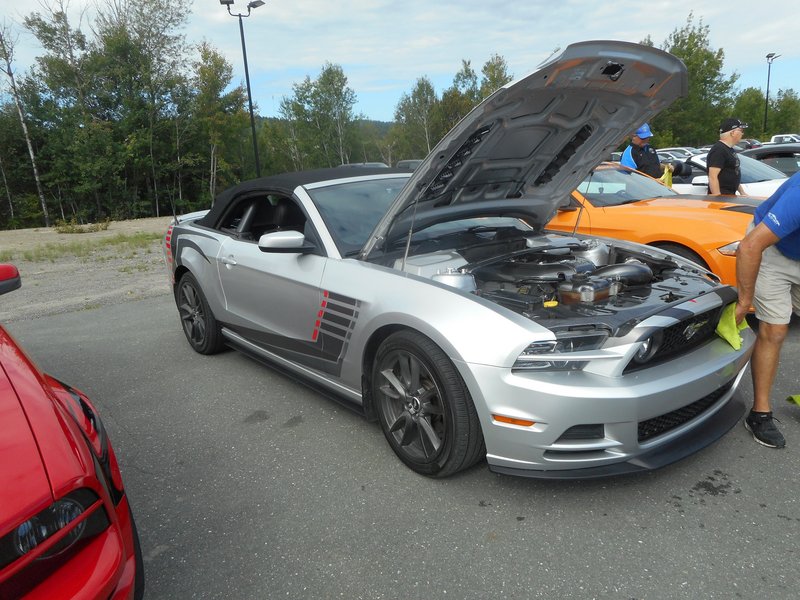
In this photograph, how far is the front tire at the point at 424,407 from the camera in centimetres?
238

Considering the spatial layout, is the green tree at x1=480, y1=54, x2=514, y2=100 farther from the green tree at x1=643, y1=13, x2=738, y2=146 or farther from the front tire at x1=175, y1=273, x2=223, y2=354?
the front tire at x1=175, y1=273, x2=223, y2=354

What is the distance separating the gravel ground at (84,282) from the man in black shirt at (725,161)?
6894mm

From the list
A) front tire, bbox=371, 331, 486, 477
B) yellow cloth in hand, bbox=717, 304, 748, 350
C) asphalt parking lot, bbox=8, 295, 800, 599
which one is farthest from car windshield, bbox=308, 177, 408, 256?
yellow cloth in hand, bbox=717, 304, 748, 350

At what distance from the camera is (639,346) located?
2246 mm

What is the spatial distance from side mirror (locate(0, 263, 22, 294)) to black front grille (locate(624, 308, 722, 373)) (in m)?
2.78

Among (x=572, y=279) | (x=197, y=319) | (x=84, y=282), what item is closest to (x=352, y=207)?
(x=572, y=279)

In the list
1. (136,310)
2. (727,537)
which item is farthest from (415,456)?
(136,310)

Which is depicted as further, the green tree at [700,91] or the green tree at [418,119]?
the green tree at [418,119]

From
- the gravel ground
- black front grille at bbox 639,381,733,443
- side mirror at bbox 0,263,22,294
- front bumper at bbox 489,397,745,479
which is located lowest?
the gravel ground

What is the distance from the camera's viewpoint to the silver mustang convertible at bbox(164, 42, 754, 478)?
2223mm

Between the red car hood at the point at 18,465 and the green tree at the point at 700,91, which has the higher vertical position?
the green tree at the point at 700,91

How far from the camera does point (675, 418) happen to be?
94.7 inches

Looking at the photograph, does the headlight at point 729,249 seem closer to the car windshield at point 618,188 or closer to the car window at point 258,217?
the car windshield at point 618,188

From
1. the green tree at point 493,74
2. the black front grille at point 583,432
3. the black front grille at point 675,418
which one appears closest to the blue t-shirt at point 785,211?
the black front grille at point 675,418
